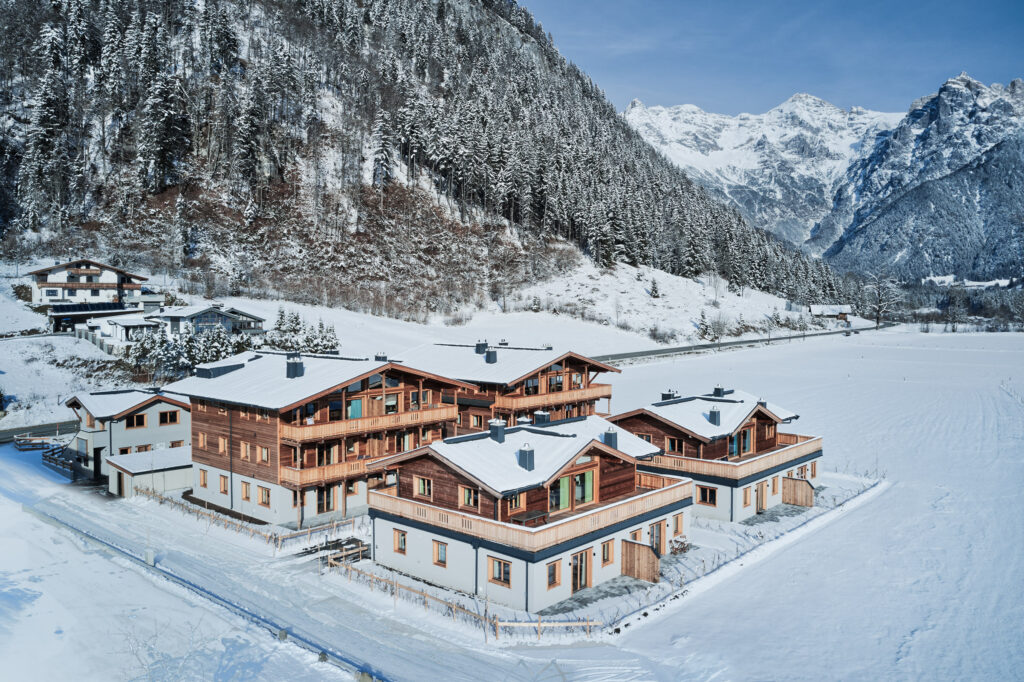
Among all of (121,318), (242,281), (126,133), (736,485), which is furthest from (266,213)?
(736,485)

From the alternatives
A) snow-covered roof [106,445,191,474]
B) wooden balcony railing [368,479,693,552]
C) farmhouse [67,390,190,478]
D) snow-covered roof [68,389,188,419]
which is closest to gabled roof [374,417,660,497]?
wooden balcony railing [368,479,693,552]

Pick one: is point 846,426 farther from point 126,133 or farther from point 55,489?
point 126,133

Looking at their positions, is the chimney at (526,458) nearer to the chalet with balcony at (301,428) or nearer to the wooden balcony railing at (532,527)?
the wooden balcony railing at (532,527)

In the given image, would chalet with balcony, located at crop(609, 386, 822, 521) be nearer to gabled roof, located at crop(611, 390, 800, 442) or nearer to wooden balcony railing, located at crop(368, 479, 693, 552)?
gabled roof, located at crop(611, 390, 800, 442)

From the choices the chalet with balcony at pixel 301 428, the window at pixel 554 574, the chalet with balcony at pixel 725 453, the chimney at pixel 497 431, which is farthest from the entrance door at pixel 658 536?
the chalet with balcony at pixel 301 428

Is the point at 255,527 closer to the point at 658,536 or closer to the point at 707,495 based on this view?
the point at 658,536

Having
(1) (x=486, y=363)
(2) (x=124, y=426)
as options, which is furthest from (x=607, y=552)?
(2) (x=124, y=426)
